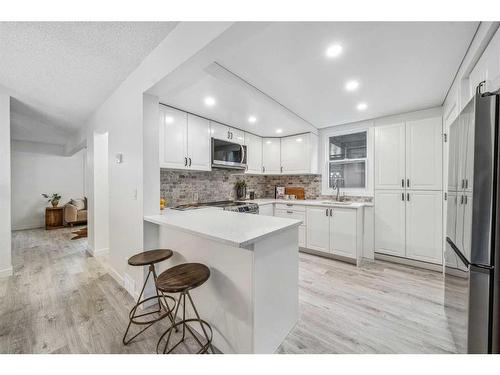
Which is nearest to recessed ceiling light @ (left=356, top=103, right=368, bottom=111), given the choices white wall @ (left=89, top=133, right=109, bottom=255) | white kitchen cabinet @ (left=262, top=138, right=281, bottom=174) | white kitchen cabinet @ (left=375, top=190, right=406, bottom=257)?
white kitchen cabinet @ (left=375, top=190, right=406, bottom=257)

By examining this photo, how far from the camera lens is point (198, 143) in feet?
9.70

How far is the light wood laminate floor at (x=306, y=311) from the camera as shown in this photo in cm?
153

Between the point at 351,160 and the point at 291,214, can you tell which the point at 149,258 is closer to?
the point at 291,214

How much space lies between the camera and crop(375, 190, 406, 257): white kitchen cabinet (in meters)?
3.12

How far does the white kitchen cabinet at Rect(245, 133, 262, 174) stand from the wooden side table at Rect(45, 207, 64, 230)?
18.0 feet

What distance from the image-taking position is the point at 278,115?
297 centimetres

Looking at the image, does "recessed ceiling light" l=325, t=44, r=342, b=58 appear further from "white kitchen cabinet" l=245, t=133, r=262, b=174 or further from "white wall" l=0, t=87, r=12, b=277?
"white wall" l=0, t=87, r=12, b=277

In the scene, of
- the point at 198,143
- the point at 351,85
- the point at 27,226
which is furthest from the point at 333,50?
the point at 27,226

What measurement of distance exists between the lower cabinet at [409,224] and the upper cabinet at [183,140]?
113 inches

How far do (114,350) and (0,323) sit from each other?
1.19m

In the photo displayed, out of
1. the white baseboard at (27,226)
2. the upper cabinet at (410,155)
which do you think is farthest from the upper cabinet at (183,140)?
the white baseboard at (27,226)

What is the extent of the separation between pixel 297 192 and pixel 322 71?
9.12 ft

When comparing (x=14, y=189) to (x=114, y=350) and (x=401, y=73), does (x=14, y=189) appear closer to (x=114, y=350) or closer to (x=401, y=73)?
(x=114, y=350)
